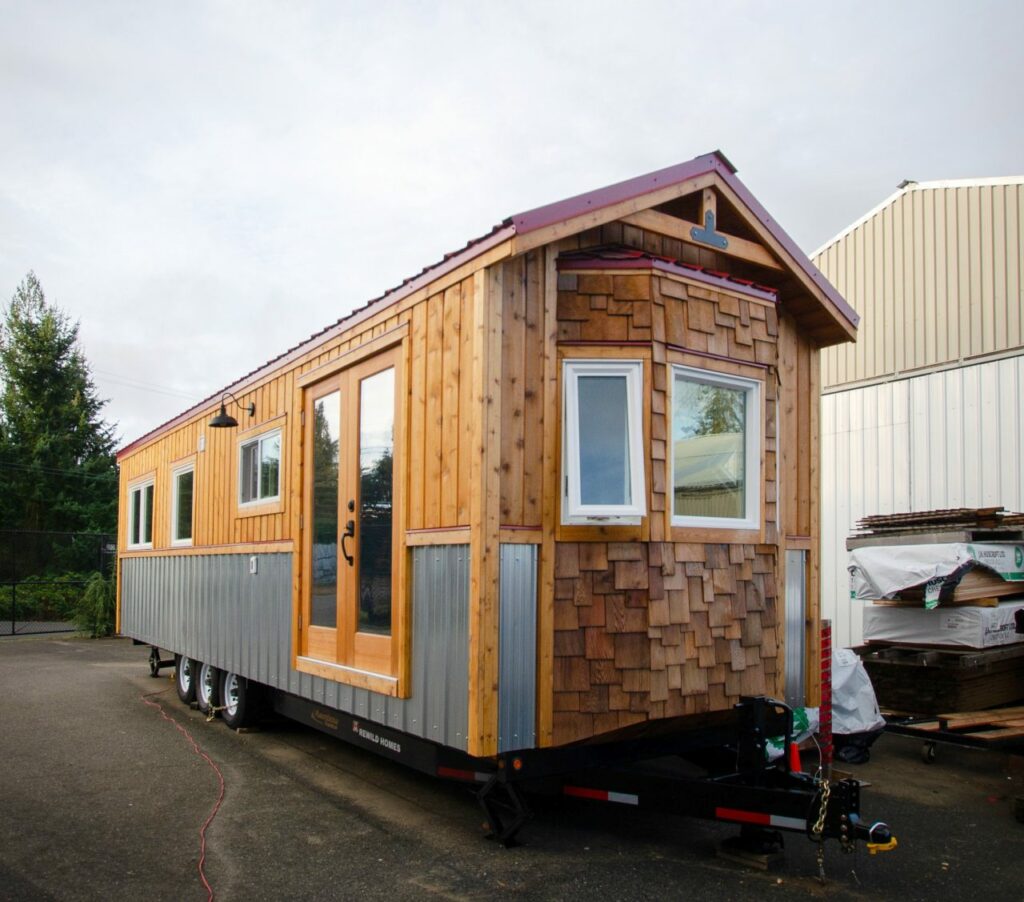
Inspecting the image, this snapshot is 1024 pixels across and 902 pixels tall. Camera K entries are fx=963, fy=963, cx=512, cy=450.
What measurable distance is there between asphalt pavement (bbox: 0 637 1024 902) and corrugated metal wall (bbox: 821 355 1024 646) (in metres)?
3.29

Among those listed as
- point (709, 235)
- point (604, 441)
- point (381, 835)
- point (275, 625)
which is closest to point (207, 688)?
point (275, 625)

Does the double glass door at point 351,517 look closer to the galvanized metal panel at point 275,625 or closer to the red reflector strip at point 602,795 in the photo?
the galvanized metal panel at point 275,625

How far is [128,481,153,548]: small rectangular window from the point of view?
12.6 m

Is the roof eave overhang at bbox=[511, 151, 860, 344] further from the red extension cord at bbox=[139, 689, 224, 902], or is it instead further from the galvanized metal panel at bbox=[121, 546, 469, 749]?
the red extension cord at bbox=[139, 689, 224, 902]

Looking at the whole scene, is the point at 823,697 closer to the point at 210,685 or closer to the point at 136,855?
the point at 136,855

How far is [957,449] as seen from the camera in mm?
10547

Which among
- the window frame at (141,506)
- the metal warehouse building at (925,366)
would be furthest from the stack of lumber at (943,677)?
the window frame at (141,506)

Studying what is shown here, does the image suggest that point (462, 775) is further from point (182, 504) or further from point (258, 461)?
point (182, 504)

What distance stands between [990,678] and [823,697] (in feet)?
15.0

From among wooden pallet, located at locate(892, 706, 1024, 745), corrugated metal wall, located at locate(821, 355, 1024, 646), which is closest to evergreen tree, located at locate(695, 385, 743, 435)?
wooden pallet, located at locate(892, 706, 1024, 745)

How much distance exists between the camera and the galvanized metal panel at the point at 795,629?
627cm

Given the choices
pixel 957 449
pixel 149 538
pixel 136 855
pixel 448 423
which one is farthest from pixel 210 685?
pixel 957 449

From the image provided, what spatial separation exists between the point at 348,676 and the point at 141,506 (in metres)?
7.87

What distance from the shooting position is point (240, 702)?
8.67 m
